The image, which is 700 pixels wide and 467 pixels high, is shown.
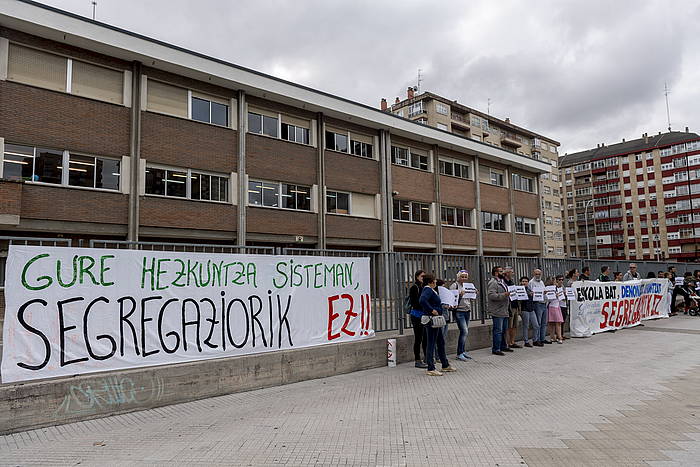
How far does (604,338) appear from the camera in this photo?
12711mm

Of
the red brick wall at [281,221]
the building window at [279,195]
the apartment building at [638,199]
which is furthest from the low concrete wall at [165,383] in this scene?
the apartment building at [638,199]

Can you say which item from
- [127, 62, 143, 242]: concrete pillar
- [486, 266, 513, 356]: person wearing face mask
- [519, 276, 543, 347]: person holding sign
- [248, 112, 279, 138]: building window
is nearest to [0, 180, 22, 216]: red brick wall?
[127, 62, 143, 242]: concrete pillar

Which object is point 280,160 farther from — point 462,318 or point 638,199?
point 638,199

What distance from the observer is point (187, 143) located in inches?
792

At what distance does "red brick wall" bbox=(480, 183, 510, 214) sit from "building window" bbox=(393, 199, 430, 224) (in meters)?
6.52

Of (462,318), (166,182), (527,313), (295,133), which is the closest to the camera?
(462,318)

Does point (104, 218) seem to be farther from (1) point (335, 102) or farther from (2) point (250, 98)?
(1) point (335, 102)

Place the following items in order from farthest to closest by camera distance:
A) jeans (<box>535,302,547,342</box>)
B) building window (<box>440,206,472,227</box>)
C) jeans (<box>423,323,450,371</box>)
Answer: building window (<box>440,206,472,227</box>)
jeans (<box>535,302,547,342</box>)
jeans (<box>423,323,450,371</box>)

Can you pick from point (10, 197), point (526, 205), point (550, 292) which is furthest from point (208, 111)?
point (526, 205)

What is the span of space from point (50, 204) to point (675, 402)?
18.4 meters

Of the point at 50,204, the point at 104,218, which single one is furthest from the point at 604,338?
the point at 50,204

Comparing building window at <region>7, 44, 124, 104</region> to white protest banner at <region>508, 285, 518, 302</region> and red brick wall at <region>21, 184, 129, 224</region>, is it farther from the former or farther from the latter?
white protest banner at <region>508, 285, 518, 302</region>

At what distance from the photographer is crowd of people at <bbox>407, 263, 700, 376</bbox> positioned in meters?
8.45

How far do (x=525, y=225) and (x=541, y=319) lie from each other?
3003 cm
